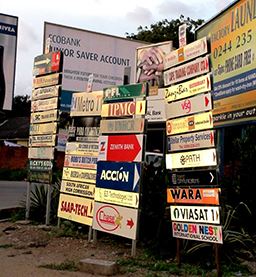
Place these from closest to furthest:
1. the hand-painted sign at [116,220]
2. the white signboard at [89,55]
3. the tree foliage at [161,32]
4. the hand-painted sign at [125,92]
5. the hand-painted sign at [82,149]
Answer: the hand-painted sign at [116,220] < the hand-painted sign at [125,92] < the hand-painted sign at [82,149] < the white signboard at [89,55] < the tree foliage at [161,32]

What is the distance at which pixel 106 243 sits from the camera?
9.86m

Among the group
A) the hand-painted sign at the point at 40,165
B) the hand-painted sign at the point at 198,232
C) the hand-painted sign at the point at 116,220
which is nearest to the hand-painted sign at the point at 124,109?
the hand-painted sign at the point at 116,220

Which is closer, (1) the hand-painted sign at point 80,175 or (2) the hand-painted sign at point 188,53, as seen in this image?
(2) the hand-painted sign at point 188,53

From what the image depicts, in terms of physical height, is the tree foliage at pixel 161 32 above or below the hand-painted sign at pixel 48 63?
above

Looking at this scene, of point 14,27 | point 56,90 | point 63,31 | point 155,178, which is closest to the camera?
point 155,178

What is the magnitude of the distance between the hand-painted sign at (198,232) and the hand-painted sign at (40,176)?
4.68 metres

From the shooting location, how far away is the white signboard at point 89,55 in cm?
2125

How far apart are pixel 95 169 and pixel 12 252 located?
2.17 meters

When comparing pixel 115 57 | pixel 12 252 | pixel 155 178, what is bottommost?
pixel 12 252

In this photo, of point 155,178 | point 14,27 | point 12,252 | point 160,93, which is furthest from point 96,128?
point 14,27

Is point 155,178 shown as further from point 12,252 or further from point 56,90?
point 56,90

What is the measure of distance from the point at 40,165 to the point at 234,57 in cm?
494

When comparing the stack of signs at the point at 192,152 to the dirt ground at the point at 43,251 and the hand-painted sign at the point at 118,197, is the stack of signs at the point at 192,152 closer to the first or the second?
the hand-painted sign at the point at 118,197

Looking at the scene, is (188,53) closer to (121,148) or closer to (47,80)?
(121,148)
